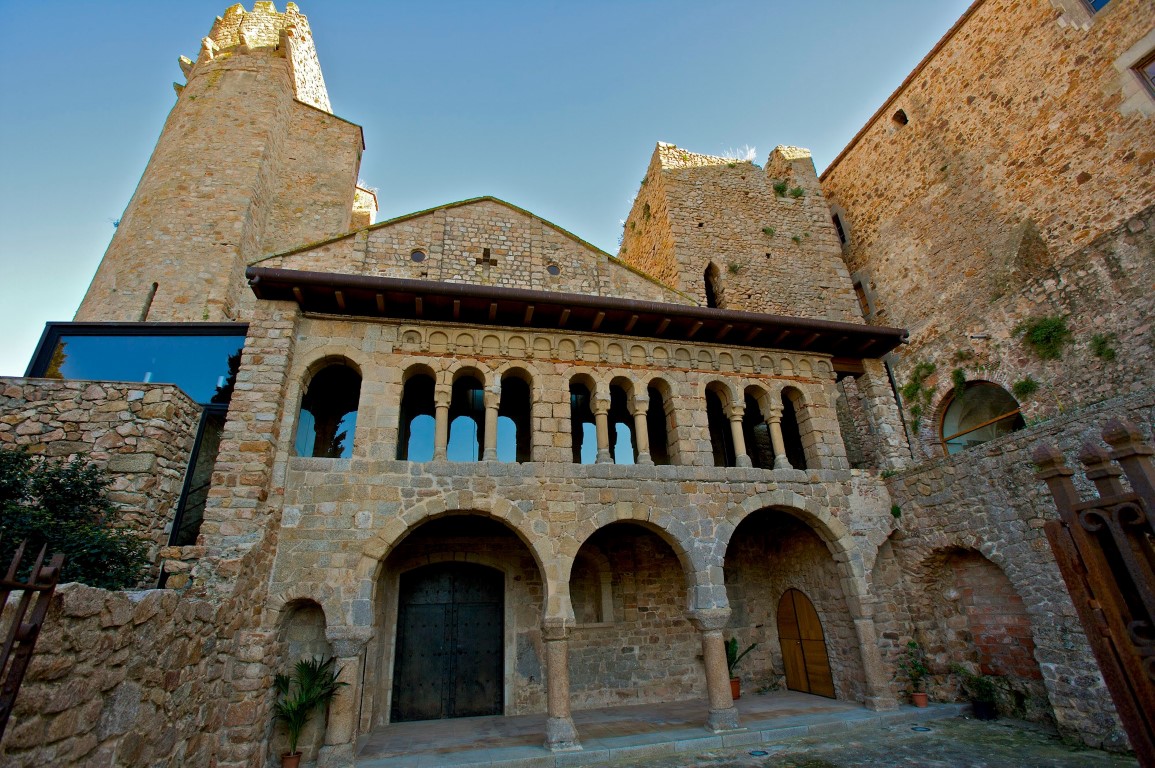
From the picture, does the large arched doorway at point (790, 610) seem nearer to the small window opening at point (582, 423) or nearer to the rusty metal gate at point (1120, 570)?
the small window opening at point (582, 423)

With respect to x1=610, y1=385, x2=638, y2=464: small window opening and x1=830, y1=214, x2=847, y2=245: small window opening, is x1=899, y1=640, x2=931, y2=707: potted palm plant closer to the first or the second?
x1=610, y1=385, x2=638, y2=464: small window opening

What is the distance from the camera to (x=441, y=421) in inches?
329

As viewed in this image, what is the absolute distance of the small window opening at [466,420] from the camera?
9.55 metres

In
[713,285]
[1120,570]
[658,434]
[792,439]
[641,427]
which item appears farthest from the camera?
[713,285]

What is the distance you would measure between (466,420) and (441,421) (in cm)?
148

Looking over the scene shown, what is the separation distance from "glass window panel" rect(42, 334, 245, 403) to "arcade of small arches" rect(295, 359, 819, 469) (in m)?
1.50

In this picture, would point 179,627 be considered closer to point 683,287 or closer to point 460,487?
point 460,487

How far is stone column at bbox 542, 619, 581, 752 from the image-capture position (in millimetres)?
7107

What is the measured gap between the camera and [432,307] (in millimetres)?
8820

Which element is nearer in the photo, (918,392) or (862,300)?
(918,392)

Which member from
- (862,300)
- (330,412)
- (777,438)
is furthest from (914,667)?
(862,300)

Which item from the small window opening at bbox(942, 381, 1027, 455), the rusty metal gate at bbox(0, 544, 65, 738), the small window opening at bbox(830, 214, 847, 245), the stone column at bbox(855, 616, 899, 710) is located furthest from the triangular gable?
the small window opening at bbox(830, 214, 847, 245)

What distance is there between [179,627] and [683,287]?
12634mm

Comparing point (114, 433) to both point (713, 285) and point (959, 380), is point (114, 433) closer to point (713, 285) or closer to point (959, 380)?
point (713, 285)
